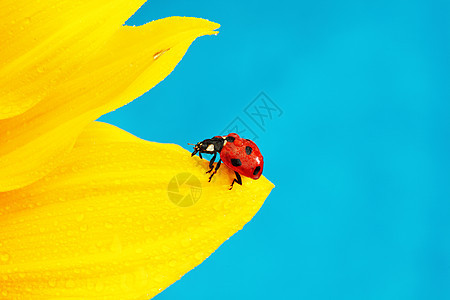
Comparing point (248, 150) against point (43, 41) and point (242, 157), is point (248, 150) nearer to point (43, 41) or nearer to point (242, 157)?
point (242, 157)

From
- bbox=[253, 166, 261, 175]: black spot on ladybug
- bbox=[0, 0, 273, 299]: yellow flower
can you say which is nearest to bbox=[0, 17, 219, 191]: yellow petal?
bbox=[0, 0, 273, 299]: yellow flower

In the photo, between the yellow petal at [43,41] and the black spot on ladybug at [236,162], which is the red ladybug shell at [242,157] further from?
the yellow petal at [43,41]

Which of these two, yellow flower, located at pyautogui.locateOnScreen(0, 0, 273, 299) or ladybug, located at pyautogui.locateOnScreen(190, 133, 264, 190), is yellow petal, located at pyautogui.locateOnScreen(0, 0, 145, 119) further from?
ladybug, located at pyautogui.locateOnScreen(190, 133, 264, 190)

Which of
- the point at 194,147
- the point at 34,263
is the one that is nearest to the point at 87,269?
the point at 34,263

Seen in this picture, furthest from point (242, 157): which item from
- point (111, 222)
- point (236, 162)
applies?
point (111, 222)

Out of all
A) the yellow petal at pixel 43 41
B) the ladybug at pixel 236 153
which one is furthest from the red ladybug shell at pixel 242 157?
the yellow petal at pixel 43 41

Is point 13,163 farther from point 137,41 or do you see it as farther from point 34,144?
point 137,41

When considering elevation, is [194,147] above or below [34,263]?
above
